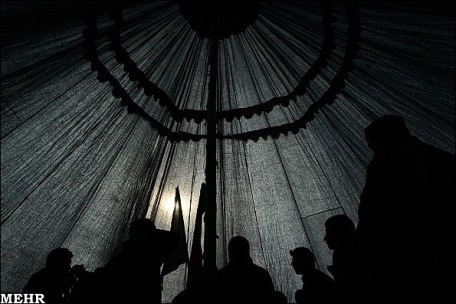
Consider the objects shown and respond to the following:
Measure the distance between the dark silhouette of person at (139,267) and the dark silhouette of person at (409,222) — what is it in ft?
3.20

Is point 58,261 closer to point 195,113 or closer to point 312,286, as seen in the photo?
point 312,286

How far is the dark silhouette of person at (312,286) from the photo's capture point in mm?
1915

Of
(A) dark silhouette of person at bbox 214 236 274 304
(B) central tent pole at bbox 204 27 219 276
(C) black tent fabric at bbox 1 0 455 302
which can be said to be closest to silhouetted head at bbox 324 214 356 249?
(A) dark silhouette of person at bbox 214 236 274 304

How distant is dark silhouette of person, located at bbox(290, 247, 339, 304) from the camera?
192 cm

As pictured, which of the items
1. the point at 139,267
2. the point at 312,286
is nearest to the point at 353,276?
the point at 312,286

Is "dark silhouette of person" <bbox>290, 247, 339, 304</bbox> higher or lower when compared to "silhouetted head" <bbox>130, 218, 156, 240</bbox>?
lower

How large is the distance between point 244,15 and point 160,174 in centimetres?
174

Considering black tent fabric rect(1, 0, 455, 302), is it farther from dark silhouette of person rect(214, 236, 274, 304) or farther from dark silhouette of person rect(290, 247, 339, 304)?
dark silhouette of person rect(290, 247, 339, 304)

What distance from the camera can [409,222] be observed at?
4.18 ft

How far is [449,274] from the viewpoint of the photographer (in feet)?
3.69

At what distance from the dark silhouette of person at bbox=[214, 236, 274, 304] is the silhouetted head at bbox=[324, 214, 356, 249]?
467 mm

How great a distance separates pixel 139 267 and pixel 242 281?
25.5 inches

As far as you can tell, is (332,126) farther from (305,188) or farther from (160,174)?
(160,174)

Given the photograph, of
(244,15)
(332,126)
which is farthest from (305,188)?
(244,15)
